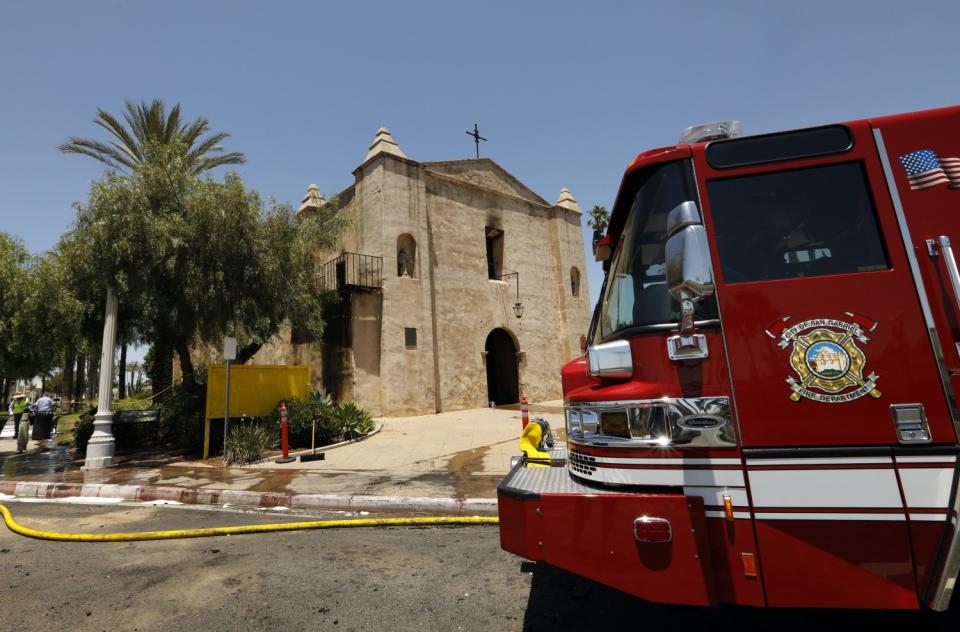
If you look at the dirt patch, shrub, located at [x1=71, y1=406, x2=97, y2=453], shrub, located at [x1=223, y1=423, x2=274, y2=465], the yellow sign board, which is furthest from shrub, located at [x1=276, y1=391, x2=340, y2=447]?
shrub, located at [x1=71, y1=406, x2=97, y2=453]

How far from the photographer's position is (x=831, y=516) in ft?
6.69

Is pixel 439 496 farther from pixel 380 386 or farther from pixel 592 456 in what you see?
pixel 380 386

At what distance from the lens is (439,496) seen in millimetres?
6305

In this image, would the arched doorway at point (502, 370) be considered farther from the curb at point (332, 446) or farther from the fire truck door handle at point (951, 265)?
the fire truck door handle at point (951, 265)

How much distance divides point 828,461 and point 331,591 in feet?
10.8

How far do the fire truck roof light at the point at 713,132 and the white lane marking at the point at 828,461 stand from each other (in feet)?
5.41

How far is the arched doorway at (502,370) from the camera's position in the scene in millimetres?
22250

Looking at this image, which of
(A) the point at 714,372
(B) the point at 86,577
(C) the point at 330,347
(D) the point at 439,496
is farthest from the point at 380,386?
(A) the point at 714,372

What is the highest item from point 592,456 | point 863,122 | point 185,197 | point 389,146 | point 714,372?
point 389,146

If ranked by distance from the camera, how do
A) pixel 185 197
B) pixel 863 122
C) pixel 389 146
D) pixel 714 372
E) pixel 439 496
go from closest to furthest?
pixel 714 372
pixel 863 122
pixel 439 496
pixel 185 197
pixel 389 146

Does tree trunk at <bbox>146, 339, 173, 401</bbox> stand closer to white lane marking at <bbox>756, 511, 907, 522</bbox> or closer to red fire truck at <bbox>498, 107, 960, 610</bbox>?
red fire truck at <bbox>498, 107, 960, 610</bbox>

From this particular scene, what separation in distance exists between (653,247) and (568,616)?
2314mm

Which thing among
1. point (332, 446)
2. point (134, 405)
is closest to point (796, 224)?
point (332, 446)

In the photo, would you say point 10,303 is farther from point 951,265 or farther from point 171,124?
point 951,265
